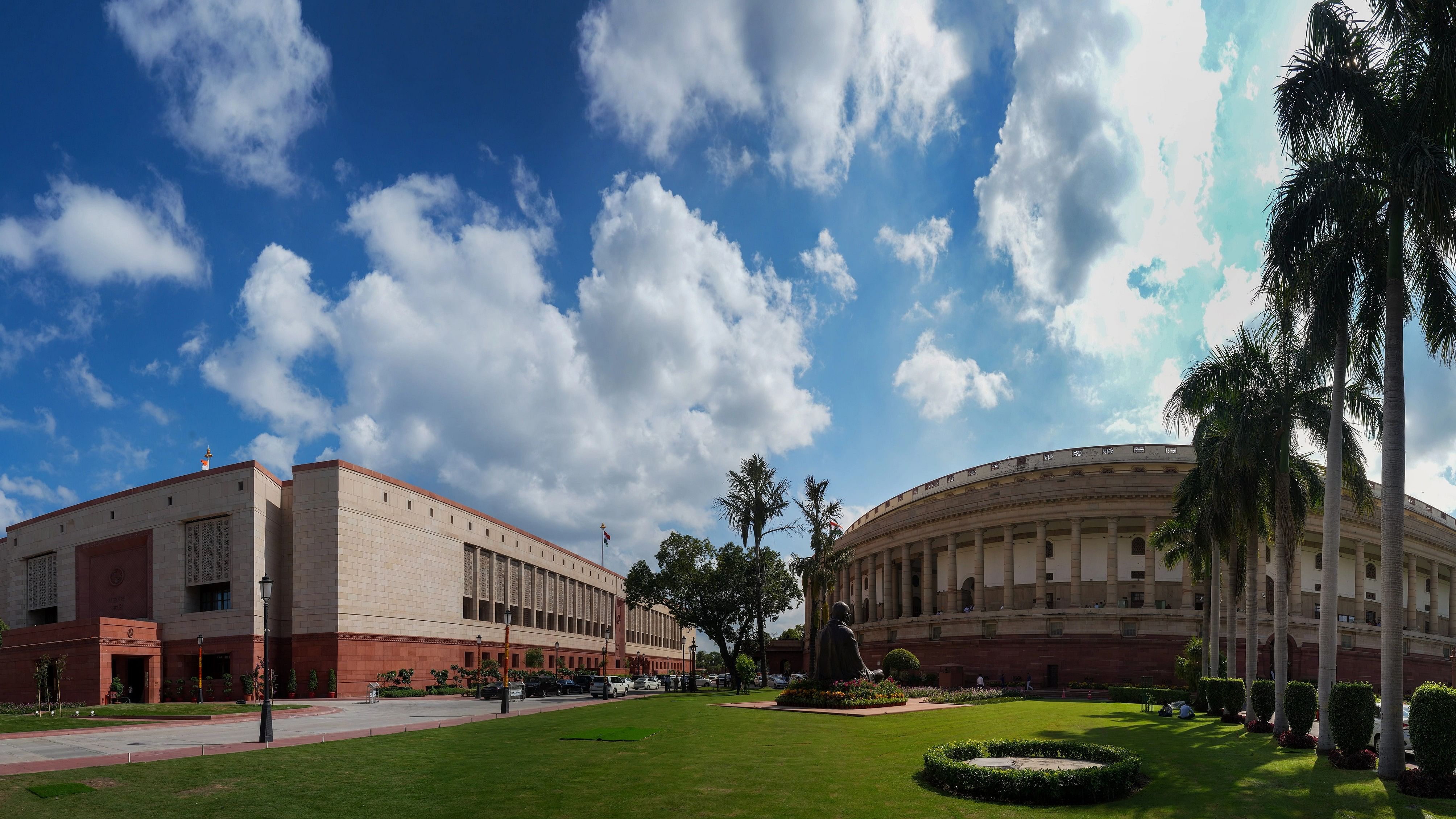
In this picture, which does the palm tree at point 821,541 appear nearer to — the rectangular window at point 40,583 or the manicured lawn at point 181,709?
the manicured lawn at point 181,709

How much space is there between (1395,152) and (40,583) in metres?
93.0

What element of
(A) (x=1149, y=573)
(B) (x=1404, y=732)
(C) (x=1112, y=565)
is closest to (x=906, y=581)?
(C) (x=1112, y=565)

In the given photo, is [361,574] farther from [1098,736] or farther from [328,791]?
[1098,736]

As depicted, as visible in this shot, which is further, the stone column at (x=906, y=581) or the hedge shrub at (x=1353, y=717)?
the stone column at (x=906, y=581)

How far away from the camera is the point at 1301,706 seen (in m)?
23.7

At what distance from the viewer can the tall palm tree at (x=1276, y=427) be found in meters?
27.2

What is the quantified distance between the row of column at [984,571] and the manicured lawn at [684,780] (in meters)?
37.3

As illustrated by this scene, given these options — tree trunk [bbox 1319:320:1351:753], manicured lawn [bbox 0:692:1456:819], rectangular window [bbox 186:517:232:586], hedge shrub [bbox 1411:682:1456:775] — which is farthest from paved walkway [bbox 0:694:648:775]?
tree trunk [bbox 1319:320:1351:753]

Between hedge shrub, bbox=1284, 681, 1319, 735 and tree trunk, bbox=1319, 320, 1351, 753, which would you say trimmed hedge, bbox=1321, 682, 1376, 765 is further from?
hedge shrub, bbox=1284, 681, 1319, 735

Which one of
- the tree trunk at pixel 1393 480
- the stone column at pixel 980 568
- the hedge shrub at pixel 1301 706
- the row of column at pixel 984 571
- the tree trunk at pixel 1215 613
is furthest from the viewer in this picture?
the stone column at pixel 980 568

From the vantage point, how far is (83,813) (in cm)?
1462

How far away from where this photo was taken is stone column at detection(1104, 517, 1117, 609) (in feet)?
204

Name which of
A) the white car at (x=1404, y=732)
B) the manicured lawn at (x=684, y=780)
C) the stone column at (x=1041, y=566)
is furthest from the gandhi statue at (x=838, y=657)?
the stone column at (x=1041, y=566)

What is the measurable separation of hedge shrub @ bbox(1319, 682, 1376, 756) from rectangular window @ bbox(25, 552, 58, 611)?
8543cm
